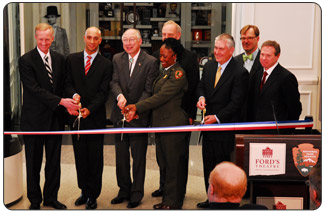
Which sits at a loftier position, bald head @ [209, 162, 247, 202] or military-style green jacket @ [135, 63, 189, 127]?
military-style green jacket @ [135, 63, 189, 127]

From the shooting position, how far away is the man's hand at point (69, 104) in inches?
181

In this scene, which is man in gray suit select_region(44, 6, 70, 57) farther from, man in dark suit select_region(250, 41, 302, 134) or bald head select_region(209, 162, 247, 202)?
bald head select_region(209, 162, 247, 202)

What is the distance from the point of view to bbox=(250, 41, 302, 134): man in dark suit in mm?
4633

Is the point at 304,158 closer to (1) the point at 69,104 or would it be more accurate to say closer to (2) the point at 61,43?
(1) the point at 69,104

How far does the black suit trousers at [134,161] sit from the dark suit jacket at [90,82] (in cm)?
34

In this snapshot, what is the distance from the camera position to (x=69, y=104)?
4602 millimetres

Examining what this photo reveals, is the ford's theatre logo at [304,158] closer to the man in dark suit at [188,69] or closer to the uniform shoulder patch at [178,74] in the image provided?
the man in dark suit at [188,69]

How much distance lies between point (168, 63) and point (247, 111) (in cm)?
88

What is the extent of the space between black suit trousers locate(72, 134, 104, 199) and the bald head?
178cm

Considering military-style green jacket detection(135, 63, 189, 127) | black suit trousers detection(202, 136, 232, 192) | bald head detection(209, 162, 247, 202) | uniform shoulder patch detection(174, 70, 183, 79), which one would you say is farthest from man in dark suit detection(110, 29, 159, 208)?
bald head detection(209, 162, 247, 202)

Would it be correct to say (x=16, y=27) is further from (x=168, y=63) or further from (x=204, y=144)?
(x=204, y=144)

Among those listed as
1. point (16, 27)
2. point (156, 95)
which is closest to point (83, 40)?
point (16, 27)

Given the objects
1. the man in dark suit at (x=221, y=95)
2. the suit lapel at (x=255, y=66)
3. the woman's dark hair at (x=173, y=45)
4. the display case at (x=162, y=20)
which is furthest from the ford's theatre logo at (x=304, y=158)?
the display case at (x=162, y=20)

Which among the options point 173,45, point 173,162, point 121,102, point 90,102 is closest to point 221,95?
point 173,45
